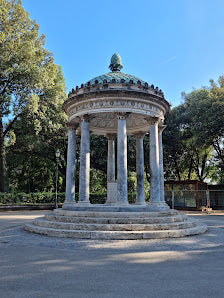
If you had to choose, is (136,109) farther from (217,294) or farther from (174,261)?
(217,294)

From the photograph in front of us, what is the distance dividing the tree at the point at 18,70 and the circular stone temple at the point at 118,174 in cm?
1365

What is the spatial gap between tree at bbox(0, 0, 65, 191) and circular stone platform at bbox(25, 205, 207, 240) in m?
19.4

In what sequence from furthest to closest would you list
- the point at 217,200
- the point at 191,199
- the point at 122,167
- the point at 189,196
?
the point at 217,200
the point at 189,196
the point at 191,199
the point at 122,167

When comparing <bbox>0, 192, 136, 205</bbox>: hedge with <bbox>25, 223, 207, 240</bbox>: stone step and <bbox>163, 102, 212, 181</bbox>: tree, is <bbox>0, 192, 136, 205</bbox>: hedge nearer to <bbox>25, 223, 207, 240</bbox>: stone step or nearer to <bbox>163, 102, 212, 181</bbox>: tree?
<bbox>163, 102, 212, 181</bbox>: tree

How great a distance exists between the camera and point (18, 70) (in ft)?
92.2

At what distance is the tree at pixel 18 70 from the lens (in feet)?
93.1

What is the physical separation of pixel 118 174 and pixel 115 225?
375cm

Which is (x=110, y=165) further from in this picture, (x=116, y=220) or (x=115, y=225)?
(x=115, y=225)

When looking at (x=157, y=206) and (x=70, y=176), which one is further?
(x=70, y=176)

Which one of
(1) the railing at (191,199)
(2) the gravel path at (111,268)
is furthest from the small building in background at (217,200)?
(2) the gravel path at (111,268)

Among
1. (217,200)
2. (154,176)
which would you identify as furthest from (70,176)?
(217,200)

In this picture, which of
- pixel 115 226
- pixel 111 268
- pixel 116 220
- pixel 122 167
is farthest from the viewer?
pixel 122 167

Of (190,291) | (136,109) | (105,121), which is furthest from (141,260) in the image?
(105,121)

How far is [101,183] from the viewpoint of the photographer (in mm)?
38906
